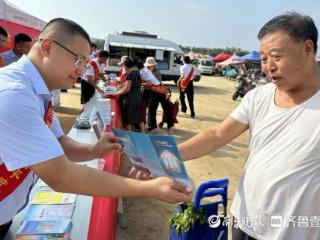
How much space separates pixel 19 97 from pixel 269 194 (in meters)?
1.26

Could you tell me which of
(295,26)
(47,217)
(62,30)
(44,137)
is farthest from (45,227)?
(295,26)

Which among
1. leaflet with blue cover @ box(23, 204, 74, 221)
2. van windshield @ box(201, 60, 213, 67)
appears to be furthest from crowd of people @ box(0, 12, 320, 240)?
van windshield @ box(201, 60, 213, 67)

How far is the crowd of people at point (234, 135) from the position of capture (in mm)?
1164

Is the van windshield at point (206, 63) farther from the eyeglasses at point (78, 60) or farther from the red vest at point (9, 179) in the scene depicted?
the red vest at point (9, 179)

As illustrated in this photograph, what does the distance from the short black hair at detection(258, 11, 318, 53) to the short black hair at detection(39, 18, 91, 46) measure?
0.95m

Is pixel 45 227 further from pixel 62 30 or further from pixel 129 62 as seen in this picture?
pixel 129 62

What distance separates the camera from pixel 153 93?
7898 mm

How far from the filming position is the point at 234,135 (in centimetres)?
198

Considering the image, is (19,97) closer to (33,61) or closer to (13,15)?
(33,61)

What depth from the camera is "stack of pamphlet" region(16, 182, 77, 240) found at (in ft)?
5.32

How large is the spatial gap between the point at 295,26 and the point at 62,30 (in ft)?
3.65

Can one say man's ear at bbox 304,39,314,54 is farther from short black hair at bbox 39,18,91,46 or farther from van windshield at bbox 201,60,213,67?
van windshield at bbox 201,60,213,67

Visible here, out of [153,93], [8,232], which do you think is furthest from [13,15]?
[8,232]

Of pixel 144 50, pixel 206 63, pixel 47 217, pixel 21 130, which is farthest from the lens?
pixel 206 63
